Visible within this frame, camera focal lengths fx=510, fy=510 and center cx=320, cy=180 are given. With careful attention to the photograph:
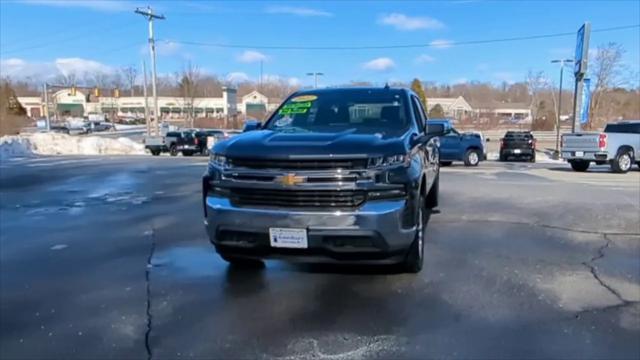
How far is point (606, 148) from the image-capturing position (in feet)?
55.2

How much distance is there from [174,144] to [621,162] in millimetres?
25026

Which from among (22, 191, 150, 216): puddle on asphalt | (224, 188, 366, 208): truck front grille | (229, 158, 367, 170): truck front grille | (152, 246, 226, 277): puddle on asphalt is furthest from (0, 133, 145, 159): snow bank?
(229, 158, 367, 170): truck front grille

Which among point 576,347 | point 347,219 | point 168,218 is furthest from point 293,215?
point 168,218

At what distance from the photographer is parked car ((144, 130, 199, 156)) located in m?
32.0

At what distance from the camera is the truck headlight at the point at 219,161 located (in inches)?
168

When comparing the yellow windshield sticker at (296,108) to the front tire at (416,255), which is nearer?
the front tire at (416,255)

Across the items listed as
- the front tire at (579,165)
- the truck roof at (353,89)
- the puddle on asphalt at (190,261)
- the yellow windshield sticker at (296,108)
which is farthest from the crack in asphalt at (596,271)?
the front tire at (579,165)

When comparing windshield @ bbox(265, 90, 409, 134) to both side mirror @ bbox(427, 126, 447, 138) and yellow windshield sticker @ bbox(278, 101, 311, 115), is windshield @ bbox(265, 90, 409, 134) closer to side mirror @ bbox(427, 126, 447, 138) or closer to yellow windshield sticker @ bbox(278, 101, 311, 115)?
yellow windshield sticker @ bbox(278, 101, 311, 115)

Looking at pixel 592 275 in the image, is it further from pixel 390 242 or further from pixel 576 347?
pixel 390 242

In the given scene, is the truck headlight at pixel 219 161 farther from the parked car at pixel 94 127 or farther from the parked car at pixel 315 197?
the parked car at pixel 94 127

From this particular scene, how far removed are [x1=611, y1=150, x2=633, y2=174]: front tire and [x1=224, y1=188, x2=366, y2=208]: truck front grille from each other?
53.0 feet

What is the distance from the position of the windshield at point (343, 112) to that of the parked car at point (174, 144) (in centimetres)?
2719

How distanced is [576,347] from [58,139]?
125 feet

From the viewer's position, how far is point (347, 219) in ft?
12.9
